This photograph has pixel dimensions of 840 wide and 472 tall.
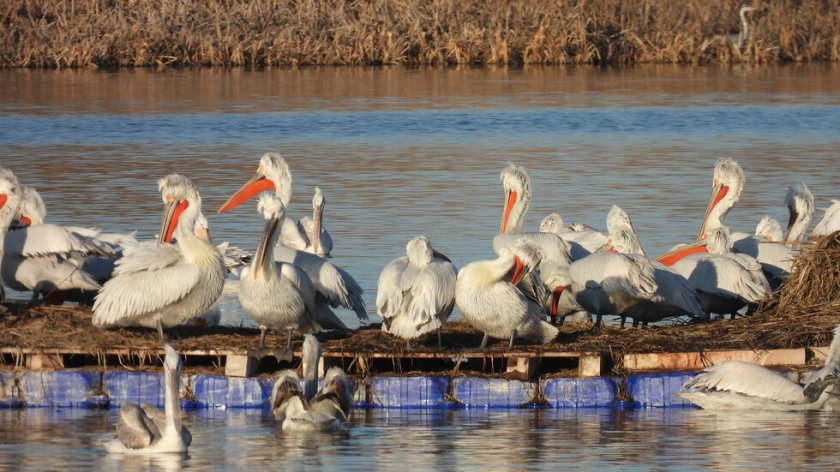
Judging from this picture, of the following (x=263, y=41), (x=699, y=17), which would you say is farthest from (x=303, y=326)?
(x=699, y=17)

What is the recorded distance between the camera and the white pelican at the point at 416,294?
7.61 m

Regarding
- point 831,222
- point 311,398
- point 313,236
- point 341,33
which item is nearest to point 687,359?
point 311,398

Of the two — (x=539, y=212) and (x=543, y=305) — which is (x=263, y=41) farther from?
(x=543, y=305)

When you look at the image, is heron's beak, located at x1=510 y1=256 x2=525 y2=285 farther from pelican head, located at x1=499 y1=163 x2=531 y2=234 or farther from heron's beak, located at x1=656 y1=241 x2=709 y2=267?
pelican head, located at x1=499 y1=163 x2=531 y2=234

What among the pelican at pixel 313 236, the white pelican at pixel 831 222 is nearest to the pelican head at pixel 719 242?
the white pelican at pixel 831 222

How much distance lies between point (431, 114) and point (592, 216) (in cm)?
867

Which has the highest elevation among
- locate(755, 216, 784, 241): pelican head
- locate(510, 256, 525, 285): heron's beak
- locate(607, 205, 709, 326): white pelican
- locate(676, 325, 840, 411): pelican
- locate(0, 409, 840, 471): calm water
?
locate(510, 256, 525, 285): heron's beak

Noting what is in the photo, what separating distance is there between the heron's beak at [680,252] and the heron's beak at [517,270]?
6.21ft

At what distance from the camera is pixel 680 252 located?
32.0ft

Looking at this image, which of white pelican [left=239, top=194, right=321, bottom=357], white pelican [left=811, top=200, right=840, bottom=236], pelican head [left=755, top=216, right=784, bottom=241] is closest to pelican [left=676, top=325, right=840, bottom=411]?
white pelican [left=239, top=194, right=321, bottom=357]

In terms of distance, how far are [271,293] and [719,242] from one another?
2844 mm

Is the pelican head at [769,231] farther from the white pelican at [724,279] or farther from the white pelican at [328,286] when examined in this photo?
the white pelican at [328,286]

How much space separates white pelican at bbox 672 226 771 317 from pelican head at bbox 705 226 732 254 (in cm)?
35

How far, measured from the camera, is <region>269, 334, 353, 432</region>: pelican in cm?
691
